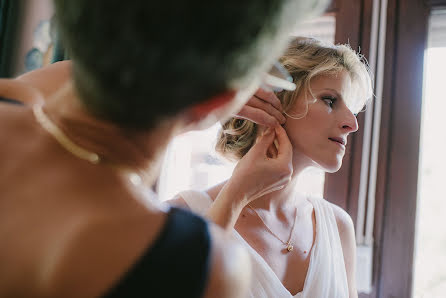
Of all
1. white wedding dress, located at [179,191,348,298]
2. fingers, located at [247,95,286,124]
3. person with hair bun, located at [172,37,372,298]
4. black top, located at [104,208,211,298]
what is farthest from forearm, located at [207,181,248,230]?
black top, located at [104,208,211,298]

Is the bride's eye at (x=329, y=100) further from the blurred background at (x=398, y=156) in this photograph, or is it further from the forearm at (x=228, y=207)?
the forearm at (x=228, y=207)

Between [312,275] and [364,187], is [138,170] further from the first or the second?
[364,187]

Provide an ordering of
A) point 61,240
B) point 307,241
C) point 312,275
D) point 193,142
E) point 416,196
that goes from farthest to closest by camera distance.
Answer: point 193,142
point 416,196
point 307,241
point 312,275
point 61,240

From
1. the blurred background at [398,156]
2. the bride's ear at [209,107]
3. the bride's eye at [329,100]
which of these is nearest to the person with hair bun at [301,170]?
the bride's eye at [329,100]

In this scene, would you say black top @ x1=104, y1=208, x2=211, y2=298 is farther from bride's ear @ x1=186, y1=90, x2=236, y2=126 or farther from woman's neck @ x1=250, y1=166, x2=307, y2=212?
woman's neck @ x1=250, y1=166, x2=307, y2=212

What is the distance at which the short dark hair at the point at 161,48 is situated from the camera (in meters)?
0.34

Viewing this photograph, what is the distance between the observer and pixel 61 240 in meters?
0.34

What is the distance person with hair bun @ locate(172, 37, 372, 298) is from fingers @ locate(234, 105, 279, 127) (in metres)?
0.03

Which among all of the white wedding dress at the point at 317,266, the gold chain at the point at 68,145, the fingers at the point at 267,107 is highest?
the gold chain at the point at 68,145

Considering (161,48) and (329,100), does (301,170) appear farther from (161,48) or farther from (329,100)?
(161,48)

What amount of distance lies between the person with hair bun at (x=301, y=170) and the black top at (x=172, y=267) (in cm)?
59

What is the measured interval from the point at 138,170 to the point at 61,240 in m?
0.13

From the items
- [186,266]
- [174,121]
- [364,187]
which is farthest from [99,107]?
[364,187]

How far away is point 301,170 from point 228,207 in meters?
0.44
